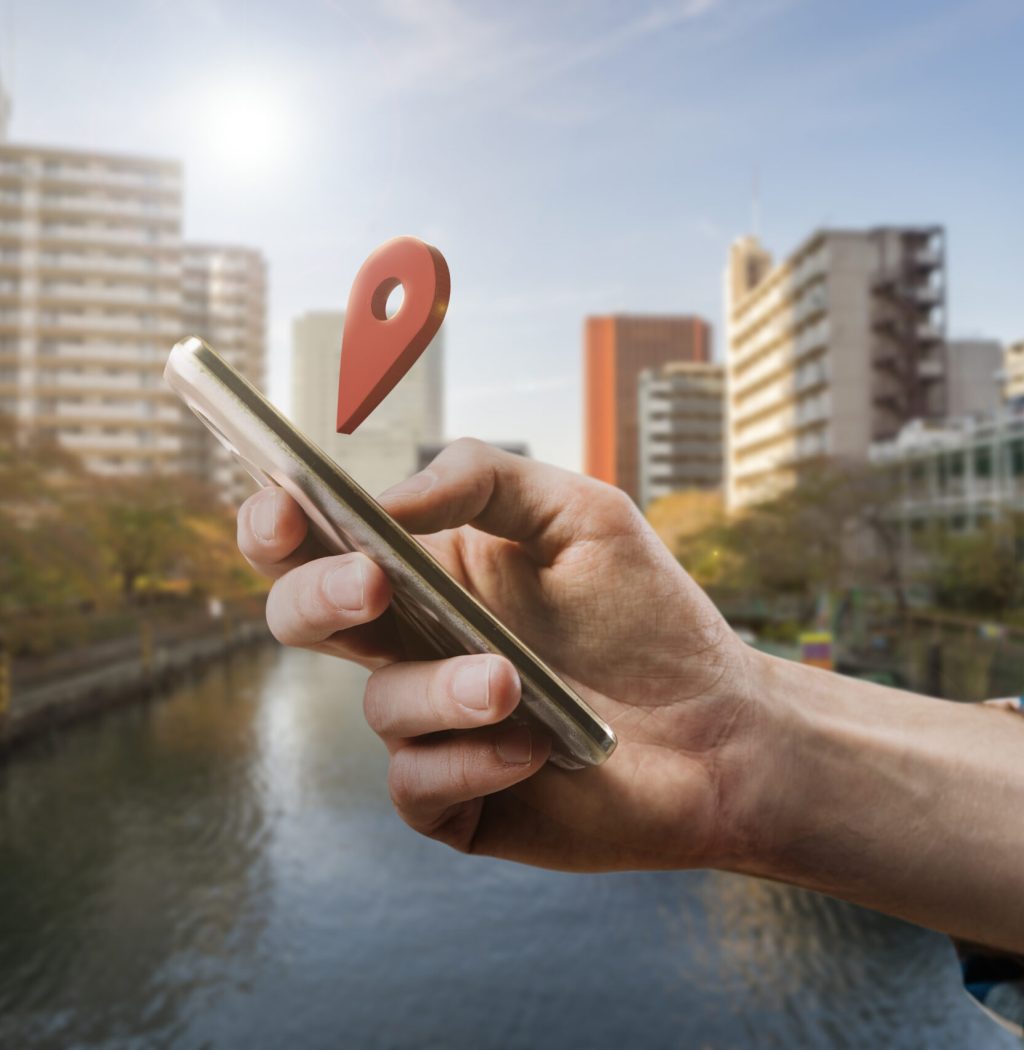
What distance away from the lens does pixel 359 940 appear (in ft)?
40.4

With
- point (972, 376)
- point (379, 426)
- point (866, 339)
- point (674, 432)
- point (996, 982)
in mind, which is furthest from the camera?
point (972, 376)

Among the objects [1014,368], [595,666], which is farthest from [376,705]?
[1014,368]

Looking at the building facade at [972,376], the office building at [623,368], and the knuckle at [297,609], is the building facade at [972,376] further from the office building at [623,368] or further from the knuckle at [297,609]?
the knuckle at [297,609]

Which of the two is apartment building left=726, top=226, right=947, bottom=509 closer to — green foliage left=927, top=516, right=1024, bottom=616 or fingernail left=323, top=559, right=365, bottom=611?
green foliage left=927, top=516, right=1024, bottom=616

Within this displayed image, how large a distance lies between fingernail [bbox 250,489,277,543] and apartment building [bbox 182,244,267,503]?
75.1ft

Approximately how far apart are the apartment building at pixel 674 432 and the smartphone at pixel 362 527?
9.90m

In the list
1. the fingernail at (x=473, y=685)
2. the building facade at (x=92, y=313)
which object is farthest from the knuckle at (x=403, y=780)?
the building facade at (x=92, y=313)

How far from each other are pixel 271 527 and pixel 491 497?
129mm

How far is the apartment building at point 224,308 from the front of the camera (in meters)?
23.2

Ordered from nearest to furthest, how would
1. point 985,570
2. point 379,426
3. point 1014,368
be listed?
point 379,426, point 985,570, point 1014,368

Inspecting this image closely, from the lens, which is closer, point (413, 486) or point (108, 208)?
point (413, 486)

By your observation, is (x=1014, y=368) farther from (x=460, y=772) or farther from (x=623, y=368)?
(x=460, y=772)

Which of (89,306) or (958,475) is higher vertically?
(89,306)

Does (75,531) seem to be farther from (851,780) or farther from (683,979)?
(851,780)
